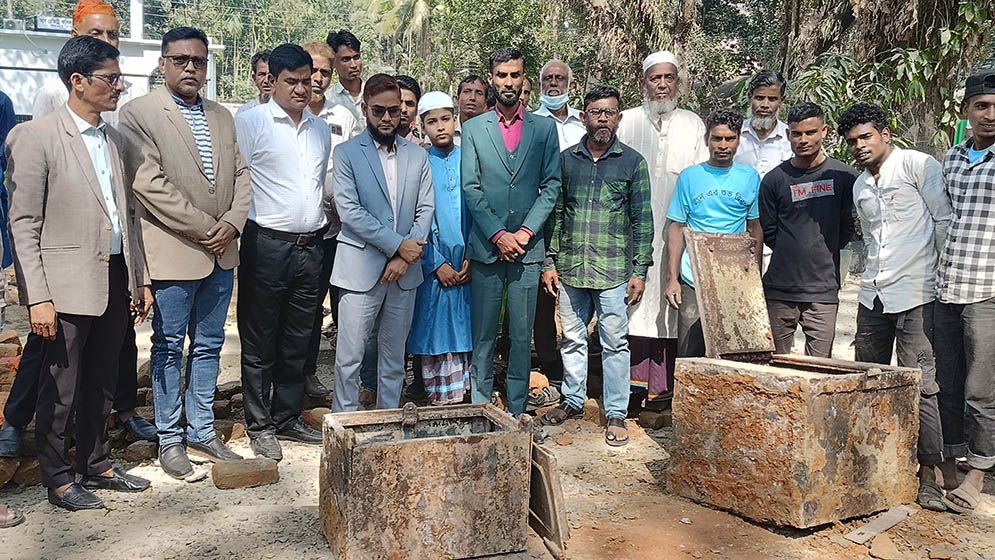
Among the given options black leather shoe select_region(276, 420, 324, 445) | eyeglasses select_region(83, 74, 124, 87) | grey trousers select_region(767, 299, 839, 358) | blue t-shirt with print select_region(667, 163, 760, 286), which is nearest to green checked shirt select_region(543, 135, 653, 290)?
blue t-shirt with print select_region(667, 163, 760, 286)

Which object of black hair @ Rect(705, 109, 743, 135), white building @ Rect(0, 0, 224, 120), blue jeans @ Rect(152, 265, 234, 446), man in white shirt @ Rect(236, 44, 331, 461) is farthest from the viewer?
white building @ Rect(0, 0, 224, 120)

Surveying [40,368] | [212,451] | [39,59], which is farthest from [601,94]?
[39,59]

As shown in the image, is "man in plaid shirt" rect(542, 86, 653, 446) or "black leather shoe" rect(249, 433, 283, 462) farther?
"man in plaid shirt" rect(542, 86, 653, 446)

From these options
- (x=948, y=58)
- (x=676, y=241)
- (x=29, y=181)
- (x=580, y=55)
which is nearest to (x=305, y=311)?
(x=29, y=181)

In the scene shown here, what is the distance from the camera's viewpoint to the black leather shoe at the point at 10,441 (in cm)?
399

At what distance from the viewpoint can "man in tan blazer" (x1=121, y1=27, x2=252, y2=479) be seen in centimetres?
401

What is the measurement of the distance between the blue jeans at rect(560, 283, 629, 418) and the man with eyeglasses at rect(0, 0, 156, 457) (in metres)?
2.50

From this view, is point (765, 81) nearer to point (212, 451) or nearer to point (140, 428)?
point (212, 451)

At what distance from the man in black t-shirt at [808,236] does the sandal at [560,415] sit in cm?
136

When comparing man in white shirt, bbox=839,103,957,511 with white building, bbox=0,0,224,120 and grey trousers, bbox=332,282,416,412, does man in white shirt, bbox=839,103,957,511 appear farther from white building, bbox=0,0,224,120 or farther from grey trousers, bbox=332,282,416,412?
white building, bbox=0,0,224,120

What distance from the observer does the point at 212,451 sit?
4.37 metres

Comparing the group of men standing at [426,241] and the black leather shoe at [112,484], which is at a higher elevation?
the group of men standing at [426,241]

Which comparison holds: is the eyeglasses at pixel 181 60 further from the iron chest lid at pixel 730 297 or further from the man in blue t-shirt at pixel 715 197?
the man in blue t-shirt at pixel 715 197

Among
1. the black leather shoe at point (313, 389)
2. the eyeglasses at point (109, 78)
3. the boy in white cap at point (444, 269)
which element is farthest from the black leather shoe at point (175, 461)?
the eyeglasses at point (109, 78)
